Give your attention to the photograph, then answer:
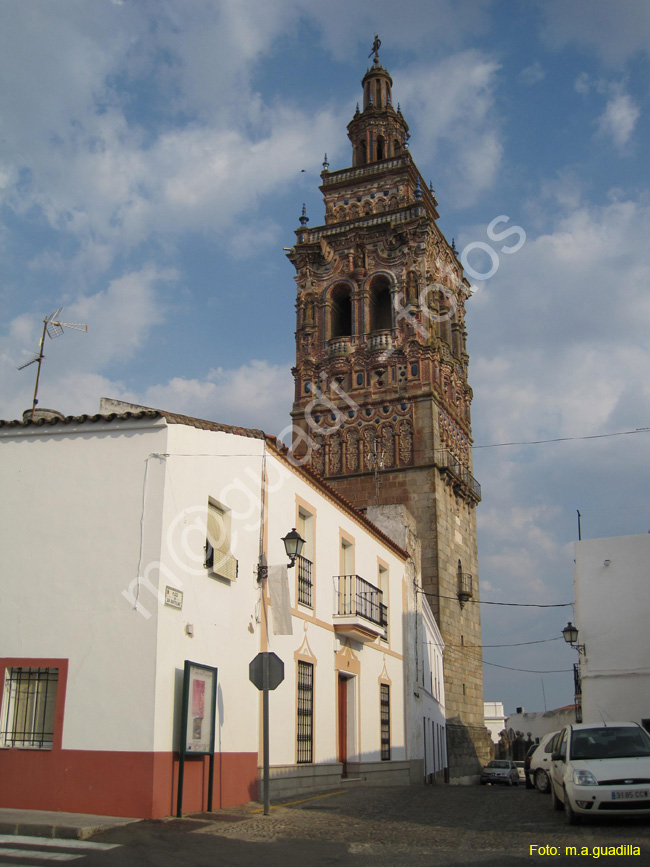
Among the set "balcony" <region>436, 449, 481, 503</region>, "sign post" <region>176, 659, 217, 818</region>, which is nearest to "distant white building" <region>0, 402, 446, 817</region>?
"sign post" <region>176, 659, 217, 818</region>

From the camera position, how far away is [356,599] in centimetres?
1870

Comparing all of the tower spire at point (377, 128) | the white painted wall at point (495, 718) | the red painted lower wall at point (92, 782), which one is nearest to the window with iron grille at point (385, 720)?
the red painted lower wall at point (92, 782)

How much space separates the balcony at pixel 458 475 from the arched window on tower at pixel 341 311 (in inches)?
303

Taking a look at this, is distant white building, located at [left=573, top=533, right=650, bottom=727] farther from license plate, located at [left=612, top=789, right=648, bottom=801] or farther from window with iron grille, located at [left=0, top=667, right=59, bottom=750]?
window with iron grille, located at [left=0, top=667, right=59, bottom=750]

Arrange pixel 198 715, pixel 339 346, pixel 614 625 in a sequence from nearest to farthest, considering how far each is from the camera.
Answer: pixel 198 715 → pixel 614 625 → pixel 339 346

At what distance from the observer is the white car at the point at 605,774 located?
31.2ft

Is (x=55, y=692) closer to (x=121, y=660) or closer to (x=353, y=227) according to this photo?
(x=121, y=660)

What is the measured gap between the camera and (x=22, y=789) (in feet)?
35.9

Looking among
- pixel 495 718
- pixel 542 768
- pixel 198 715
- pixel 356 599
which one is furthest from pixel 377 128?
pixel 495 718

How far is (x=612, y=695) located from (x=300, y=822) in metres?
16.2

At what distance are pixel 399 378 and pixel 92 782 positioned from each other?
2797 centimetres

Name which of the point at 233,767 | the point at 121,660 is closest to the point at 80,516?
the point at 121,660

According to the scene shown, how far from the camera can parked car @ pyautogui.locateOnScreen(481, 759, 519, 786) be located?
32.8m

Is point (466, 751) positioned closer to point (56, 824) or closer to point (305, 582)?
point (305, 582)
